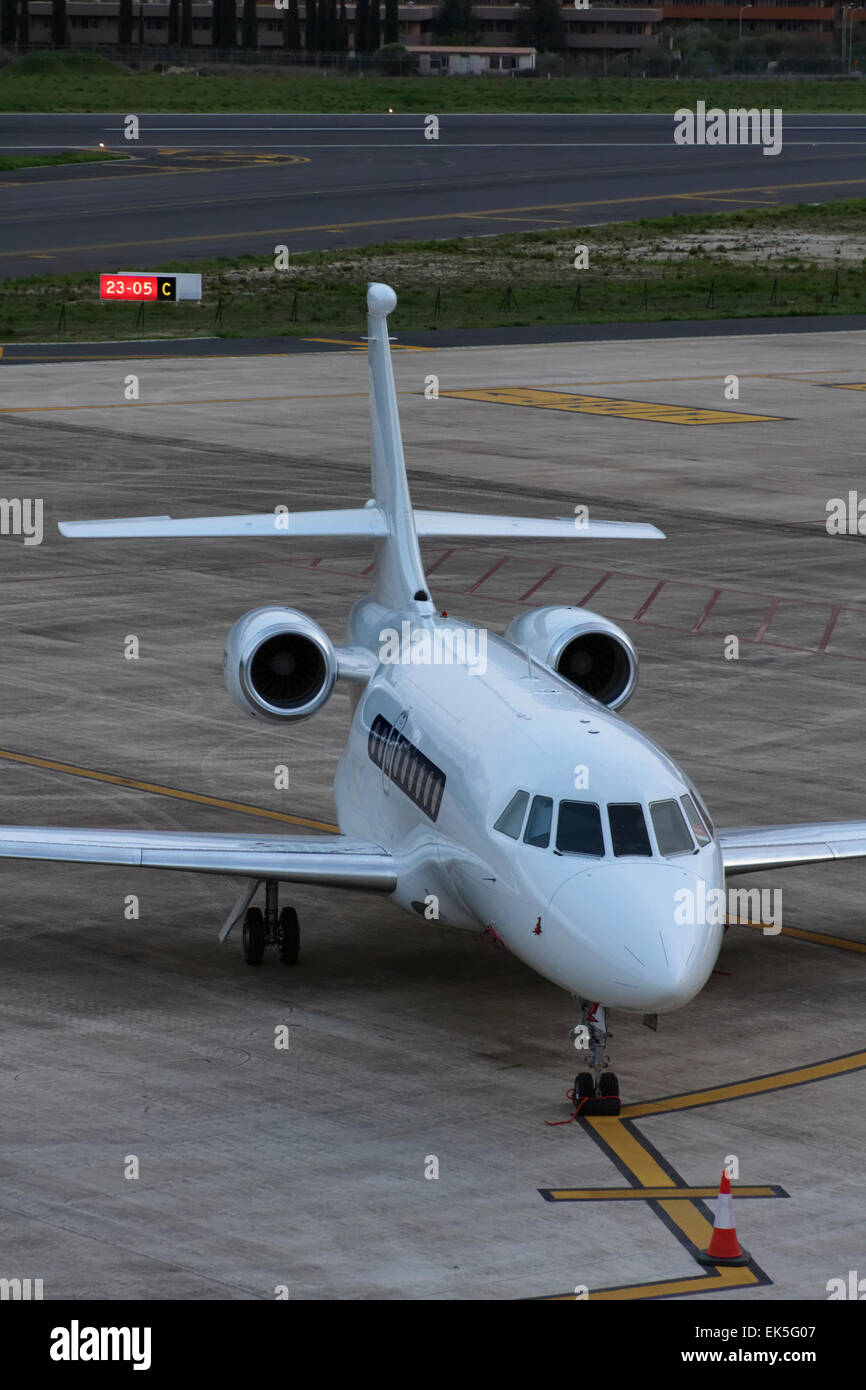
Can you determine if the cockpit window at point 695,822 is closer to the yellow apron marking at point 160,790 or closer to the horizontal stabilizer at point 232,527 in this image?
the horizontal stabilizer at point 232,527

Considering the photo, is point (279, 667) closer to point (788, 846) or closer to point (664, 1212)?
point (788, 846)

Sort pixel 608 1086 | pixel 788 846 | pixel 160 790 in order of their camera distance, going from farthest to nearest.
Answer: pixel 160 790, pixel 788 846, pixel 608 1086

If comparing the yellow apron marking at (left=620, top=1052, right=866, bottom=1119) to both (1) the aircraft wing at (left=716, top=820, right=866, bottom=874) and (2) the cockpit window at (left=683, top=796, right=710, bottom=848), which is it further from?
(1) the aircraft wing at (left=716, top=820, right=866, bottom=874)

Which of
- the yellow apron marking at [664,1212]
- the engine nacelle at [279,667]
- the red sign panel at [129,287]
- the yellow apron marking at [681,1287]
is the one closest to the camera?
the yellow apron marking at [681,1287]

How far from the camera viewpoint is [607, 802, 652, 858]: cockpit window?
17.5m

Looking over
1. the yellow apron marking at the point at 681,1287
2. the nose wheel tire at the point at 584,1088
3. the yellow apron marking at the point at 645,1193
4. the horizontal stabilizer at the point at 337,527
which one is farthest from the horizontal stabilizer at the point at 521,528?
the yellow apron marking at the point at 681,1287

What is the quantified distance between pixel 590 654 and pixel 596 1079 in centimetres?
638

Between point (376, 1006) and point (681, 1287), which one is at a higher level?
point (376, 1006)

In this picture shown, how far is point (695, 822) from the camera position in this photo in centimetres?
1817

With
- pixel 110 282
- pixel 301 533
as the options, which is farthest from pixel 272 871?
pixel 110 282

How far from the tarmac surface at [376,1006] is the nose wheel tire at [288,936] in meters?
0.20

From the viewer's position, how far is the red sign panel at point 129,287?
77438 millimetres

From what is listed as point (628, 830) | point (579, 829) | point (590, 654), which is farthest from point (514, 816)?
point (590, 654)

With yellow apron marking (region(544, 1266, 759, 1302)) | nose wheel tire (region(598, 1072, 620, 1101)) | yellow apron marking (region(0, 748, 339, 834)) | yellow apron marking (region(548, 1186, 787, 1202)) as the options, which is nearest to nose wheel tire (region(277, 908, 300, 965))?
yellow apron marking (region(0, 748, 339, 834))
